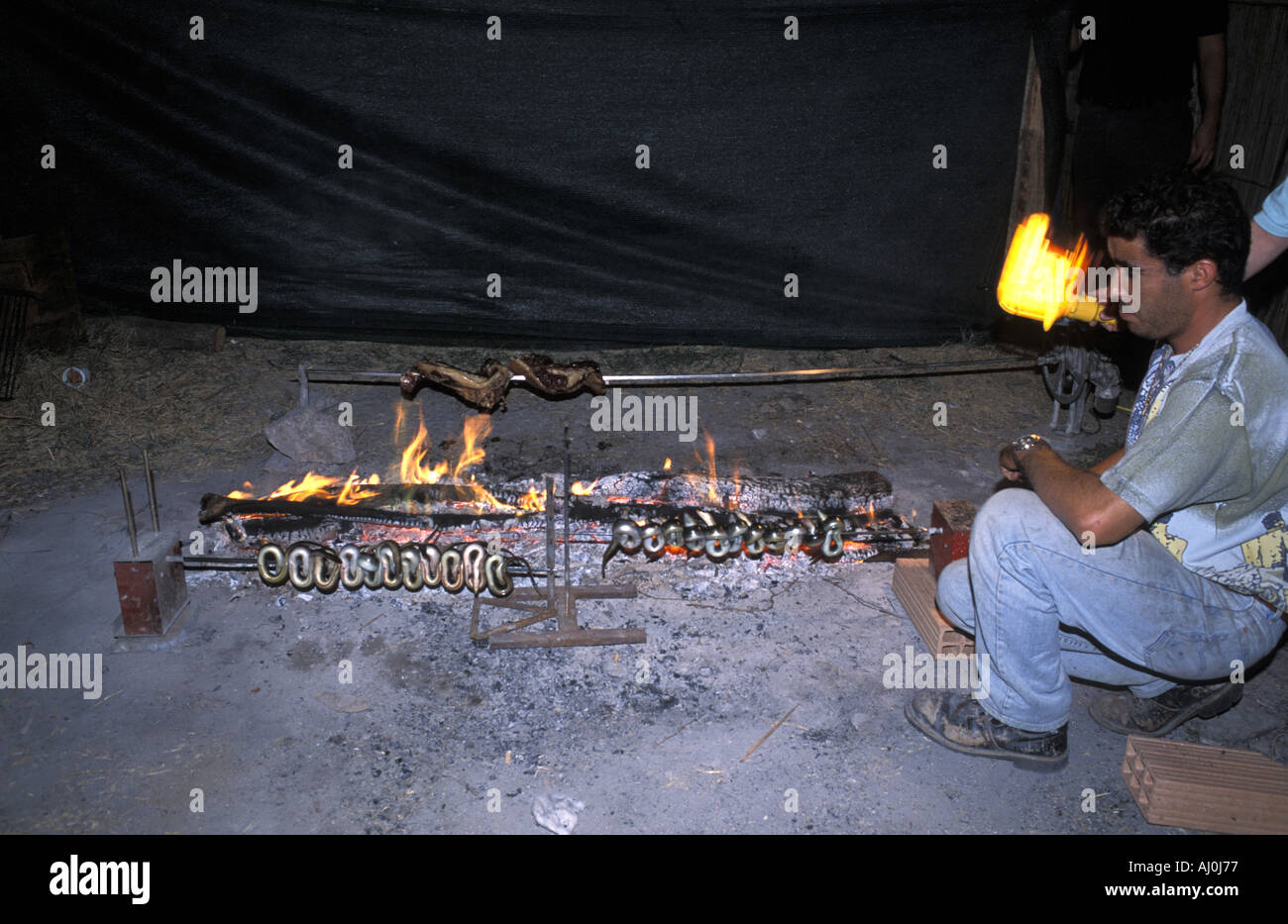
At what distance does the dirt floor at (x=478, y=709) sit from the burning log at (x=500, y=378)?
56 centimetres

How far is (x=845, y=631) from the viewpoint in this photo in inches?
182

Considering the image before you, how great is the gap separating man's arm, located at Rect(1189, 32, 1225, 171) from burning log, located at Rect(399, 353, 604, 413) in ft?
16.4

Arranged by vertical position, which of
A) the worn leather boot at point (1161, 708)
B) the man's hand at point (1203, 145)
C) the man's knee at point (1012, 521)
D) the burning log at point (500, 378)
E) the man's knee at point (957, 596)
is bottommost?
the worn leather boot at point (1161, 708)

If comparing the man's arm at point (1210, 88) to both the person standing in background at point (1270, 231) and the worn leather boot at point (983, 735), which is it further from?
the worn leather boot at point (983, 735)

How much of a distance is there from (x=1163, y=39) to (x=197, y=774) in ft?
25.8

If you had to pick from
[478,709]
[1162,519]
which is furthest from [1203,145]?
[478,709]

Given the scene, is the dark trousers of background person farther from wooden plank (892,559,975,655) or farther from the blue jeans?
the blue jeans

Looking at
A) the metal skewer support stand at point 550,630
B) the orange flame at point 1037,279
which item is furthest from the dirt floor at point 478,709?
the orange flame at point 1037,279

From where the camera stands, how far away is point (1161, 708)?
3.96m

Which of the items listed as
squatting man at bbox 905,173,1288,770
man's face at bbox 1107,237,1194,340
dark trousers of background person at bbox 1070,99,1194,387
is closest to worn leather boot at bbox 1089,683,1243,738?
squatting man at bbox 905,173,1288,770

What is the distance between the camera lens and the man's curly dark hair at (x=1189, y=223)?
3111 mm

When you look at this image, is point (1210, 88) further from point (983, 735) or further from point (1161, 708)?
point (983, 735)

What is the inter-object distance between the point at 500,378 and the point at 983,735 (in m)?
3.54

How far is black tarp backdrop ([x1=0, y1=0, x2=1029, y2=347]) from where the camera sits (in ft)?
24.0
